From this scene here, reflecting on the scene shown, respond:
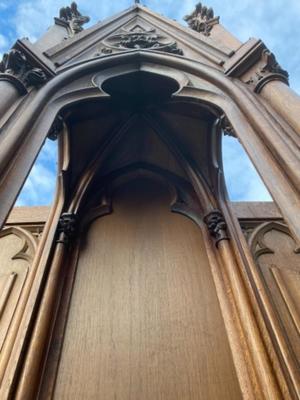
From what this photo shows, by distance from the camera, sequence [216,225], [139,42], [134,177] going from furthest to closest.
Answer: [134,177] → [139,42] → [216,225]

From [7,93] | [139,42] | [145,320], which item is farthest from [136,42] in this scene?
[145,320]

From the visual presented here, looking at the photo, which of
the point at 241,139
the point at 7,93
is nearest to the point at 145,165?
the point at 241,139

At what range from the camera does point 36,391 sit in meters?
2.35

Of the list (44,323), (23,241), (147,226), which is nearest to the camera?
(44,323)

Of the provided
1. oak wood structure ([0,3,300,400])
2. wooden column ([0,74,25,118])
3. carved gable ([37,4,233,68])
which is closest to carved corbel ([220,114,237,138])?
oak wood structure ([0,3,300,400])

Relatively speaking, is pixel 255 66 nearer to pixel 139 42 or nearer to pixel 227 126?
pixel 227 126

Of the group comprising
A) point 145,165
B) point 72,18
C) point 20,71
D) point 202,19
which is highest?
point 72,18

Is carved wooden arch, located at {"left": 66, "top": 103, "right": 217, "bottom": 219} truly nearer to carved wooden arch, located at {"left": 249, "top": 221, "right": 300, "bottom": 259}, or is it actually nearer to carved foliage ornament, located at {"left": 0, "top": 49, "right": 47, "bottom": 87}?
carved wooden arch, located at {"left": 249, "top": 221, "right": 300, "bottom": 259}

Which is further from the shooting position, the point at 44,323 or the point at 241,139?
the point at 44,323

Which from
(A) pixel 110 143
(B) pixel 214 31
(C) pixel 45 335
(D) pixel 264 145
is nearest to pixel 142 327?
(C) pixel 45 335

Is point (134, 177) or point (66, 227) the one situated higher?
point (134, 177)

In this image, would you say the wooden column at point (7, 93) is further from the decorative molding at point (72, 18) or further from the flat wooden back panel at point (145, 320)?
the decorative molding at point (72, 18)

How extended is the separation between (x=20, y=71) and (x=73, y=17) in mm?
3311

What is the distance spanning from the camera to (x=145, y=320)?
9.75 feet
